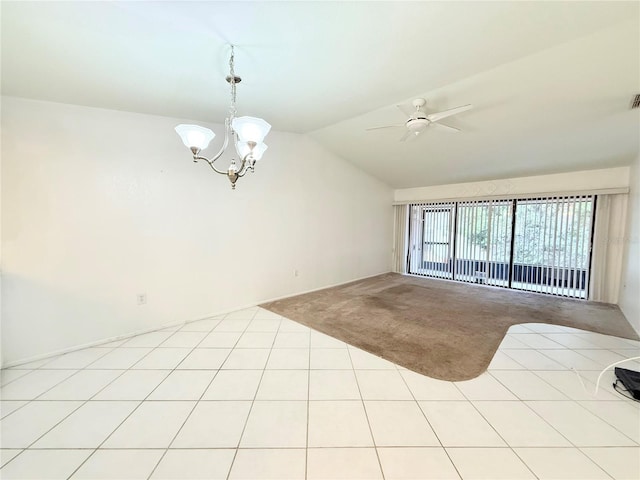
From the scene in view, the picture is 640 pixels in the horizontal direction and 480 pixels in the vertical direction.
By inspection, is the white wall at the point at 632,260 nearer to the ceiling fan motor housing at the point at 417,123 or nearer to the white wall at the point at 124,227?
the ceiling fan motor housing at the point at 417,123

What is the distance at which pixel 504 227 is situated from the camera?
5266mm

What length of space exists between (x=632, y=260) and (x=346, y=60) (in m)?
4.67

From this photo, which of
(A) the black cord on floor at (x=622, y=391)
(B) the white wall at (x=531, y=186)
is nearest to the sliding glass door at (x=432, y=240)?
(B) the white wall at (x=531, y=186)

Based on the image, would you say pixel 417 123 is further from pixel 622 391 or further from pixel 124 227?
pixel 124 227

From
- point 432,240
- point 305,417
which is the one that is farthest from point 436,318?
point 432,240

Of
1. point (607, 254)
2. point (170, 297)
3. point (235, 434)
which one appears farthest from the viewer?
point (607, 254)

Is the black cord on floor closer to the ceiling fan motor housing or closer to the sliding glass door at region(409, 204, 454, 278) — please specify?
the ceiling fan motor housing

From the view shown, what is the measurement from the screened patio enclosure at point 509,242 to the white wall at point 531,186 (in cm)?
20

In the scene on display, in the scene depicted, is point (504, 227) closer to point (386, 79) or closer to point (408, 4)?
point (386, 79)

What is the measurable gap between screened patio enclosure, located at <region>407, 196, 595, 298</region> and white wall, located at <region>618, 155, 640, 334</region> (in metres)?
0.54

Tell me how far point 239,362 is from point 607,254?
5.93m

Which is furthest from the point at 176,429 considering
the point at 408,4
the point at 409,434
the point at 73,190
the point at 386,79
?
the point at 386,79

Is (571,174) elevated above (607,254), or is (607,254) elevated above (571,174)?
(571,174)

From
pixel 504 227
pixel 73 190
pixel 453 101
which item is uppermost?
pixel 453 101
